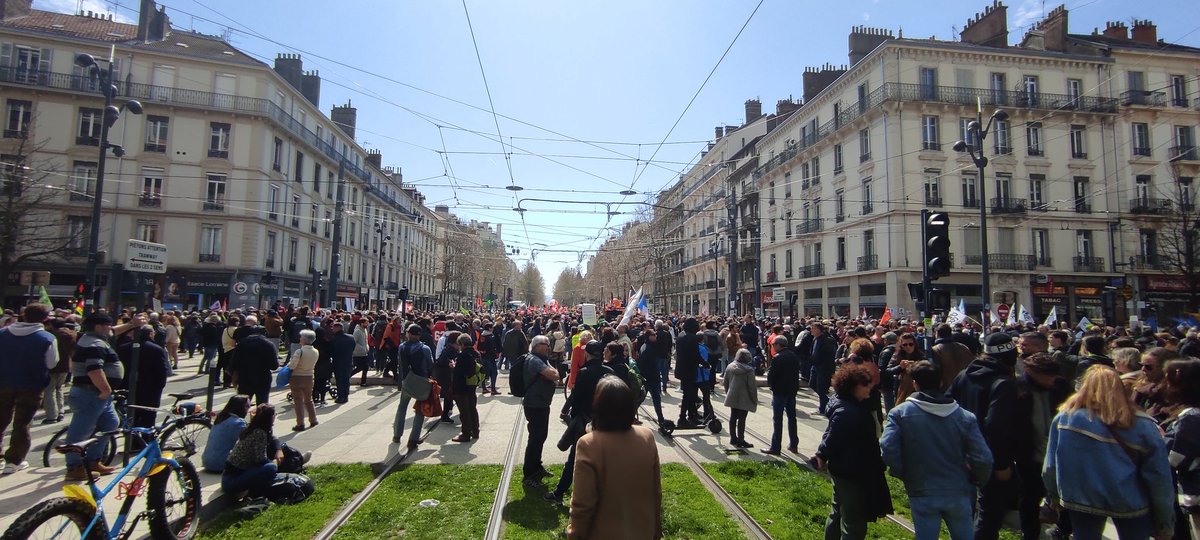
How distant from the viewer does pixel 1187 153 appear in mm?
30578

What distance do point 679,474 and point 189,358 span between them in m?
18.3

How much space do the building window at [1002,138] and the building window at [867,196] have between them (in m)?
6.40

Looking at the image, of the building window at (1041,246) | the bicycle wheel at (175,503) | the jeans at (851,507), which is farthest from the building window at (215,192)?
the building window at (1041,246)

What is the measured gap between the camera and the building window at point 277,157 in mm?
32812

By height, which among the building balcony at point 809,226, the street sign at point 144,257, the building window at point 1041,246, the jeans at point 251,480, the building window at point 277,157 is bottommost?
the jeans at point 251,480

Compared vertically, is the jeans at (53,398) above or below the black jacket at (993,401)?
below

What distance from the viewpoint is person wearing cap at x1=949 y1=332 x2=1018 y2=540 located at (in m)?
4.22

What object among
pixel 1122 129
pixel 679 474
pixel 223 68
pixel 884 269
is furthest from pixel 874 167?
pixel 223 68

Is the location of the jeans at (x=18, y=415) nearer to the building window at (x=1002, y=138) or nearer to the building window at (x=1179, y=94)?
the building window at (x=1002, y=138)

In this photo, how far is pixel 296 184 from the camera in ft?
117

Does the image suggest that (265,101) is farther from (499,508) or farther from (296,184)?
(499,508)

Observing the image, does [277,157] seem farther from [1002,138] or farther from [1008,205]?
[1008,205]

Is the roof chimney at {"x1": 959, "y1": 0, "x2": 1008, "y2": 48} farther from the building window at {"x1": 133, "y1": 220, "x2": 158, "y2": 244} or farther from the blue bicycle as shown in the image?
the building window at {"x1": 133, "y1": 220, "x2": 158, "y2": 244}

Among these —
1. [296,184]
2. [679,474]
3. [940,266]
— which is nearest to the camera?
[679,474]
